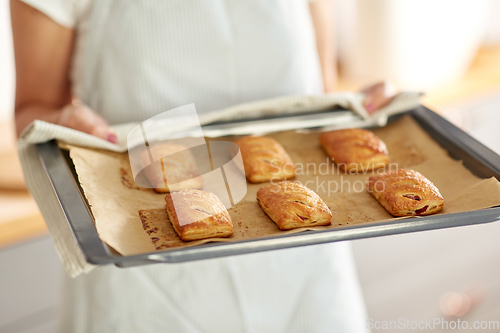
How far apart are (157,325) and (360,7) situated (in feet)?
4.25

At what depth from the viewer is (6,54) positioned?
4.96ft

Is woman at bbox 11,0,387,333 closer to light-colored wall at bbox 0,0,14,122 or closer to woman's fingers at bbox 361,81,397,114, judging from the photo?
woman's fingers at bbox 361,81,397,114

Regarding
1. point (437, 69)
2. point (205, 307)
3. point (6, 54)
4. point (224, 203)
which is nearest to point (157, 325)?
point (205, 307)

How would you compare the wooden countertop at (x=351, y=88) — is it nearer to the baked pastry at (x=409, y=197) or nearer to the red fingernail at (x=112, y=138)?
the red fingernail at (x=112, y=138)

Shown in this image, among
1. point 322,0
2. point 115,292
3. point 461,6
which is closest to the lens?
point 115,292

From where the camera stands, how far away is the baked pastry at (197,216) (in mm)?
582

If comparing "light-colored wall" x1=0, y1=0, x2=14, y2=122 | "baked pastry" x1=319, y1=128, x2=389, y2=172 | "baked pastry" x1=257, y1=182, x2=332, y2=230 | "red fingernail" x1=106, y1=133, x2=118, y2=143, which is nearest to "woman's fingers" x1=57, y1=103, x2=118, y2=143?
"red fingernail" x1=106, y1=133, x2=118, y2=143

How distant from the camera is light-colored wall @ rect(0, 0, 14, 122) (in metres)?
1.48

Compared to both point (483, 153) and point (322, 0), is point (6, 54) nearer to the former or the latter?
point (322, 0)

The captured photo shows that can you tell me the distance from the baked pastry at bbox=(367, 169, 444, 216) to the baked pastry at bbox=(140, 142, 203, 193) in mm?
292

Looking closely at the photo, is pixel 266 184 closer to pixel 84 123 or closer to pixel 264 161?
pixel 264 161

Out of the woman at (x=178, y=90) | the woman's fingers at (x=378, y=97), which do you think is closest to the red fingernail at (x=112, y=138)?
the woman at (x=178, y=90)

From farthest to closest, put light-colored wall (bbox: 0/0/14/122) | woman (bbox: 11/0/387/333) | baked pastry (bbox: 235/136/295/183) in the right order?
light-colored wall (bbox: 0/0/14/122), woman (bbox: 11/0/387/333), baked pastry (bbox: 235/136/295/183)

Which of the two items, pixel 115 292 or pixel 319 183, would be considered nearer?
pixel 319 183
